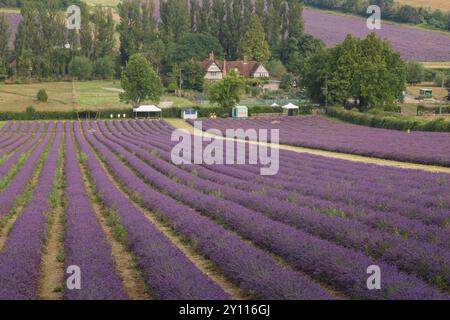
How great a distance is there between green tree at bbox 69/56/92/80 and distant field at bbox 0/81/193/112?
205 cm

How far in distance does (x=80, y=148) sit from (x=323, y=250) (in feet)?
105

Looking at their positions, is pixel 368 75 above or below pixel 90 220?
above

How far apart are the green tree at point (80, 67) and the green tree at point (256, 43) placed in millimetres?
32784

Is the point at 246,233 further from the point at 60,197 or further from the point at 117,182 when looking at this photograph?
the point at 117,182

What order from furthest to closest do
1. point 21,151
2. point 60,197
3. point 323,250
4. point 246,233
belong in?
Answer: point 21,151 → point 60,197 → point 246,233 → point 323,250

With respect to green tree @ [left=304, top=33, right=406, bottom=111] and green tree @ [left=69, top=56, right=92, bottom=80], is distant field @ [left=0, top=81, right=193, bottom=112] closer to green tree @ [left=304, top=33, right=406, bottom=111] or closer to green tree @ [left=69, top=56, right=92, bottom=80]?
green tree @ [left=69, top=56, right=92, bottom=80]

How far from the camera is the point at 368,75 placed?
68.4 m

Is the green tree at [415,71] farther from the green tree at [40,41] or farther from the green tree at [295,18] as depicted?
the green tree at [40,41]

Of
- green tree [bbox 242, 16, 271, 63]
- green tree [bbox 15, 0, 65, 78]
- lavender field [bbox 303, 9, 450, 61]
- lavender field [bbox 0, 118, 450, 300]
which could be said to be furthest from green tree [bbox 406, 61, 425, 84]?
lavender field [bbox 0, 118, 450, 300]

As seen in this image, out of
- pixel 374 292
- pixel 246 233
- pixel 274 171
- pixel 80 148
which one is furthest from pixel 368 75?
pixel 374 292

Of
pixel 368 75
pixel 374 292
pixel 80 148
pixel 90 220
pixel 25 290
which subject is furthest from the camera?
pixel 368 75

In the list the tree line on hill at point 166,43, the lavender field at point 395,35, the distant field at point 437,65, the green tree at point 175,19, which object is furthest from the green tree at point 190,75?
the distant field at point 437,65

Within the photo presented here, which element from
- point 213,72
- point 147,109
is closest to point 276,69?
point 213,72

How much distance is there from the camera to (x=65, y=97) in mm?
91500
